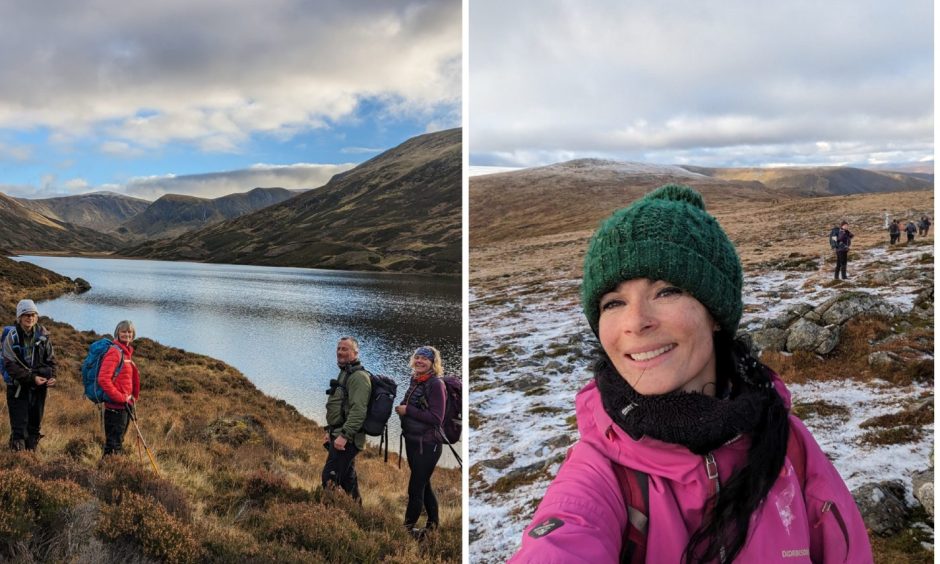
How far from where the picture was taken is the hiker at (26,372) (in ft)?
14.6

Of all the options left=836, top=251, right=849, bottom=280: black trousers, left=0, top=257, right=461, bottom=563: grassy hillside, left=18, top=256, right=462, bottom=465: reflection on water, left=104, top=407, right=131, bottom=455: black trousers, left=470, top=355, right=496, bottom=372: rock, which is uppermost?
left=836, top=251, right=849, bottom=280: black trousers

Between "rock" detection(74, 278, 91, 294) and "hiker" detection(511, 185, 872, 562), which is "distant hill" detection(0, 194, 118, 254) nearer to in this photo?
"rock" detection(74, 278, 91, 294)

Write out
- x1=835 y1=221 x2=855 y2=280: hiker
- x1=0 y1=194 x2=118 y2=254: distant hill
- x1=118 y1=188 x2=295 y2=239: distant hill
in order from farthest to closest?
x1=118 y1=188 x2=295 y2=239: distant hill
x1=0 y1=194 x2=118 y2=254: distant hill
x1=835 y1=221 x2=855 y2=280: hiker

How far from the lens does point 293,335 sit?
1983 cm

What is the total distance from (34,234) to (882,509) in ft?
150

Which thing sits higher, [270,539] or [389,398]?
[389,398]

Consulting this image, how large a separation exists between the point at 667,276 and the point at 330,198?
9427cm

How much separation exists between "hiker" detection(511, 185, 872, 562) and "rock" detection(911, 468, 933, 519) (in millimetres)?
2258

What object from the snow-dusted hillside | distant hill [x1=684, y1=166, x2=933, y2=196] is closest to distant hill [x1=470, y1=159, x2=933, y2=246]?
distant hill [x1=684, y1=166, x2=933, y2=196]

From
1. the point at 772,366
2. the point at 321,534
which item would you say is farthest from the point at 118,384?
the point at 772,366

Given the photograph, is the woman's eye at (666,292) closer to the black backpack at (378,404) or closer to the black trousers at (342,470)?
the black backpack at (378,404)

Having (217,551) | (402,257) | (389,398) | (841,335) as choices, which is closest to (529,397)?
(389,398)

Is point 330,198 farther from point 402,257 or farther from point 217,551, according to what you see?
point 217,551

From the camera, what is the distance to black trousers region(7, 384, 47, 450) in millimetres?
4723
